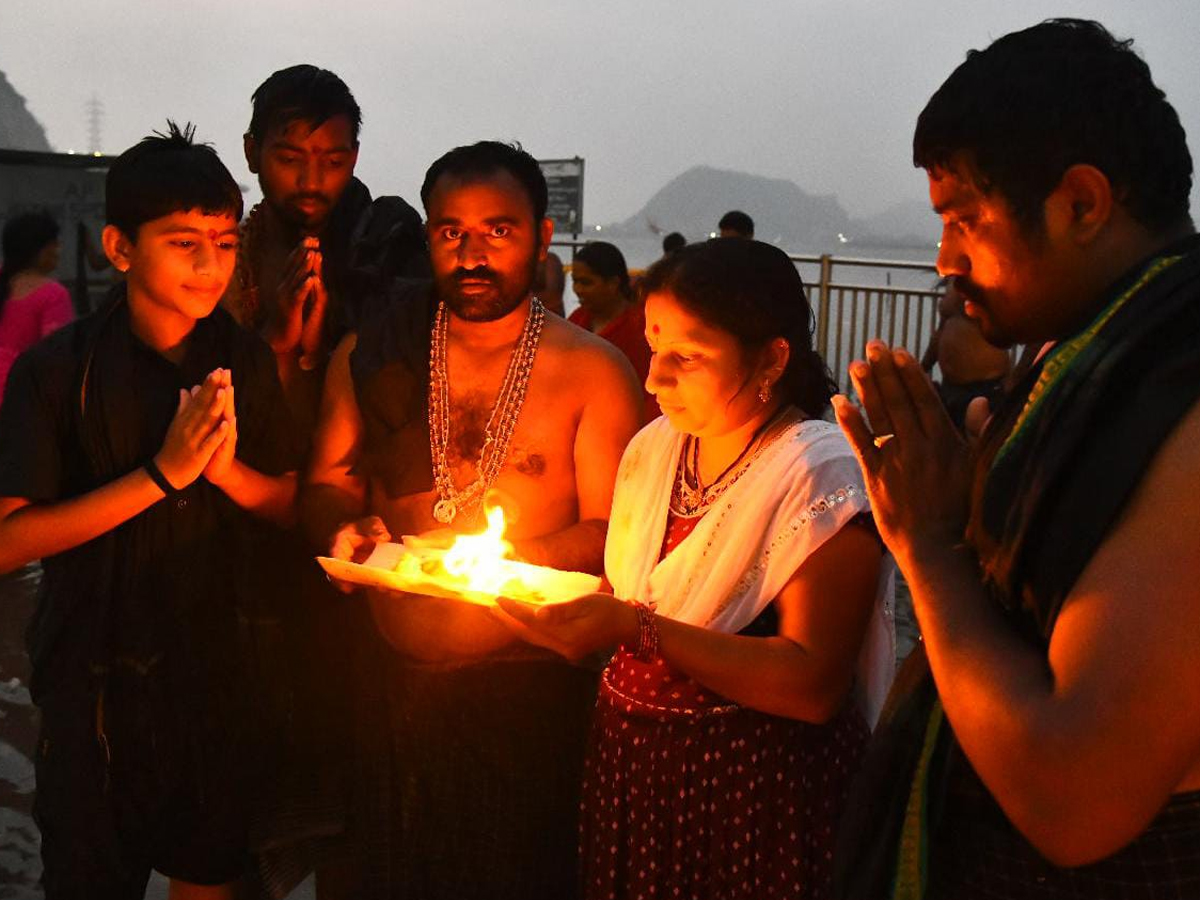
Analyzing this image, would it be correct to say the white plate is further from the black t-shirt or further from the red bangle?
the black t-shirt

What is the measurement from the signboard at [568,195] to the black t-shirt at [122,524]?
12751mm

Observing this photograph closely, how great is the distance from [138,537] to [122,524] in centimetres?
5

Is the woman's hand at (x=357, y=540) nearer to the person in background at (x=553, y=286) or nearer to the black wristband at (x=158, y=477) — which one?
the black wristband at (x=158, y=477)

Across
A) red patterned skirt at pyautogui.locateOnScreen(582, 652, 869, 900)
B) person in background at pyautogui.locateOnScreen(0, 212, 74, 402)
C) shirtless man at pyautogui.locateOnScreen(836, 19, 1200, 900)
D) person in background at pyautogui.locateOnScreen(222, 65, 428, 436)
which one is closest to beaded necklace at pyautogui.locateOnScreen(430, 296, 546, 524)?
person in background at pyautogui.locateOnScreen(222, 65, 428, 436)

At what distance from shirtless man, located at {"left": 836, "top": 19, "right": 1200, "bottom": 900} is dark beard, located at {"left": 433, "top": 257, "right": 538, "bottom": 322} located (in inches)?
62.5

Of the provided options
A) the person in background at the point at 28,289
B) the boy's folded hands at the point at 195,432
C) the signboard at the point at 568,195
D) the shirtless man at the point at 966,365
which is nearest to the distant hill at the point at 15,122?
the signboard at the point at 568,195

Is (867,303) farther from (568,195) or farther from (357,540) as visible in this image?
(357,540)

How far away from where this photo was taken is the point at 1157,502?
4.41 feet

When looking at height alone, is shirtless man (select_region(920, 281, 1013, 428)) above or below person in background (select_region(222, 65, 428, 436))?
below

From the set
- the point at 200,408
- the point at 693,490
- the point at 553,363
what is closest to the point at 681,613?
the point at 693,490

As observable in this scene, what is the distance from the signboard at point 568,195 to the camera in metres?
15.6

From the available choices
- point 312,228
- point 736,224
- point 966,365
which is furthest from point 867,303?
point 312,228

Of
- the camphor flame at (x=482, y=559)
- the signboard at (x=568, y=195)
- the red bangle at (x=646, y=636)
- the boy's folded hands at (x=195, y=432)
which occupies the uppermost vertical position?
the signboard at (x=568, y=195)

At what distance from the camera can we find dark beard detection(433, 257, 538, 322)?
3209 millimetres
